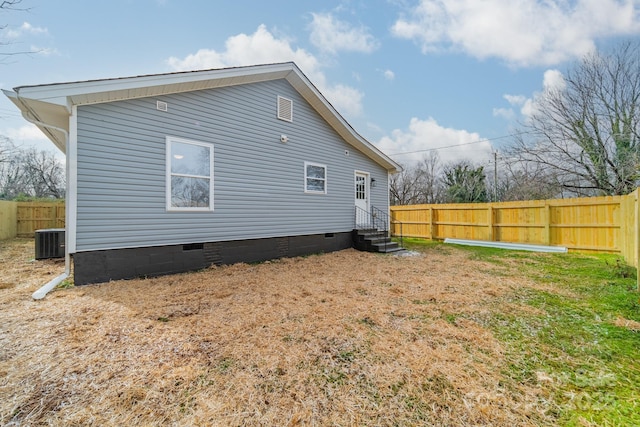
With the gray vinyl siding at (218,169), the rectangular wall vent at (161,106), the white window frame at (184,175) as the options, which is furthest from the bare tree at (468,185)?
the rectangular wall vent at (161,106)

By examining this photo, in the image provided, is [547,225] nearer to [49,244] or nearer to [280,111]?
[280,111]

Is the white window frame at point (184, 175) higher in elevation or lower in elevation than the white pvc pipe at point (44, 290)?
higher

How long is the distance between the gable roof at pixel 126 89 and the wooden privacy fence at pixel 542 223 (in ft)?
25.2

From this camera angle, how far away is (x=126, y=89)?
5.36 meters

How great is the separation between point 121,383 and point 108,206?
172 inches

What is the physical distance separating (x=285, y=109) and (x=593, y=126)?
Result: 1558 centimetres

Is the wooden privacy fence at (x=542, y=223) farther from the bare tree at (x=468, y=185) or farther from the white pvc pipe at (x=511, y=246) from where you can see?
the bare tree at (x=468, y=185)

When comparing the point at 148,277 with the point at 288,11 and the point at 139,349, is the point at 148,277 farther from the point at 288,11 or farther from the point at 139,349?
the point at 288,11

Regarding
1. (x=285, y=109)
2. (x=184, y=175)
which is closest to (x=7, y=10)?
(x=184, y=175)

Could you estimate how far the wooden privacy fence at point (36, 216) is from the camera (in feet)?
44.0

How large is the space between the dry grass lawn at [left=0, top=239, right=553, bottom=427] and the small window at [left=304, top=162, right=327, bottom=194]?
4731mm

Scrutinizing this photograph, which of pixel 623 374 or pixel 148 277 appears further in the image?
pixel 148 277

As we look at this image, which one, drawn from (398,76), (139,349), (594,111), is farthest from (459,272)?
(594,111)

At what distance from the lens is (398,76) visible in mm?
12500
